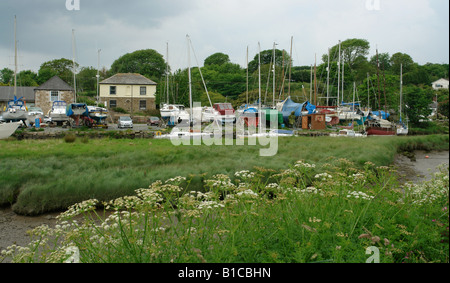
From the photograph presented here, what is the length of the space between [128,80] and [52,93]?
925 centimetres

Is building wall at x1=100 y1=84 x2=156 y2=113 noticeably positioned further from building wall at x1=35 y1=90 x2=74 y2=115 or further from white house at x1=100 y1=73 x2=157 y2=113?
building wall at x1=35 y1=90 x2=74 y2=115

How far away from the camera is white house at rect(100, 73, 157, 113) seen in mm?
46312

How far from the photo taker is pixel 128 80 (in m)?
46.2

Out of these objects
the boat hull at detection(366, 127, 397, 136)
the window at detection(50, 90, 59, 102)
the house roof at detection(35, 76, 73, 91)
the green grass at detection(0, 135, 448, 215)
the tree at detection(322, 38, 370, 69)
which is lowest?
the green grass at detection(0, 135, 448, 215)

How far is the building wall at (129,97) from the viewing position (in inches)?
1841

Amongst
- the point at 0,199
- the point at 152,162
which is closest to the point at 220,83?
the point at 152,162

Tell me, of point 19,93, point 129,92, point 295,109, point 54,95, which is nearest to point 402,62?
point 295,109

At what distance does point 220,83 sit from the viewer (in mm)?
Result: 54938

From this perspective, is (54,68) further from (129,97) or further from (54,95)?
(129,97)

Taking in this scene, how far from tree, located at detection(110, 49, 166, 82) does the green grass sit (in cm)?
3345

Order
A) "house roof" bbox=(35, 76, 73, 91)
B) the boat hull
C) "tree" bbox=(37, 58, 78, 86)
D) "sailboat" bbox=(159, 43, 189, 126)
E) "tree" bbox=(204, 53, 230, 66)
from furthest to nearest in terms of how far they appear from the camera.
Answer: "tree" bbox=(204, 53, 230, 66) < "tree" bbox=(37, 58, 78, 86) < "house roof" bbox=(35, 76, 73, 91) < "sailboat" bbox=(159, 43, 189, 126) < the boat hull

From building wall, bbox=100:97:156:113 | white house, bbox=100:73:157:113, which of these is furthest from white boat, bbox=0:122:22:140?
building wall, bbox=100:97:156:113
